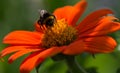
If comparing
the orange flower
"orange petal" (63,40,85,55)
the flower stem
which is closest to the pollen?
the orange flower

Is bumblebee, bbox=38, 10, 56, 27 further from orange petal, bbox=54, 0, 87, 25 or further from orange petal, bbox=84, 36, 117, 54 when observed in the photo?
orange petal, bbox=84, 36, 117, 54

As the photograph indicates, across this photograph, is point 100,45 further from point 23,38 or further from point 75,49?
point 23,38

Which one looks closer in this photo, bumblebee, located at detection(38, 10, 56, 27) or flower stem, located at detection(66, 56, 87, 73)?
flower stem, located at detection(66, 56, 87, 73)

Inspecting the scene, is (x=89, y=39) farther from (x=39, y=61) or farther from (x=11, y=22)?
(x=11, y=22)

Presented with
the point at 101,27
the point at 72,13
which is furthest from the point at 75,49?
the point at 72,13

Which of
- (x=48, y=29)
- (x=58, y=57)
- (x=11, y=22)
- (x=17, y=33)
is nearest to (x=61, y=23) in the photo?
(x=48, y=29)
